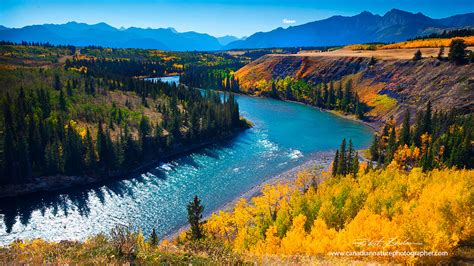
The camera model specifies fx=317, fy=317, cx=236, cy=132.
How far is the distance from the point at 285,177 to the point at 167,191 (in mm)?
38060

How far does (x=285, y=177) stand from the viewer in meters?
104

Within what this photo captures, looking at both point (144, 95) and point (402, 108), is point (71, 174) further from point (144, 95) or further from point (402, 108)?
point (402, 108)

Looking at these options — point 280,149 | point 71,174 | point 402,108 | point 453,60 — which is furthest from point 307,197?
point 453,60

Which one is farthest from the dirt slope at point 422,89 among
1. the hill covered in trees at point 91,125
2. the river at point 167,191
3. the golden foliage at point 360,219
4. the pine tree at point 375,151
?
the hill covered in trees at point 91,125

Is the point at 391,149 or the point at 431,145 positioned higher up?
the point at 431,145

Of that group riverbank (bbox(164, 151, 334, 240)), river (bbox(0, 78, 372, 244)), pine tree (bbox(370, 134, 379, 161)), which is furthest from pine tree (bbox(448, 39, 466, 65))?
riverbank (bbox(164, 151, 334, 240))

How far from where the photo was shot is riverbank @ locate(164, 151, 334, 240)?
8588cm

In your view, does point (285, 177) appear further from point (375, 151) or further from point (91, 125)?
point (91, 125)

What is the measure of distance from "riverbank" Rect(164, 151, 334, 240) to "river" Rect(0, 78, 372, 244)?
78.9 inches

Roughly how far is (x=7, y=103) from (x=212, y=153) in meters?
74.7

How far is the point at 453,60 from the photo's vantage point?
16788 cm

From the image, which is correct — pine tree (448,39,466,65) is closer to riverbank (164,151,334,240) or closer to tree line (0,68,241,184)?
riverbank (164,151,334,240)

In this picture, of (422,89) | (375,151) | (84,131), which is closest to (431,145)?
(375,151)

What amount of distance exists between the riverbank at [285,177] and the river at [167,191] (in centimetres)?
200
